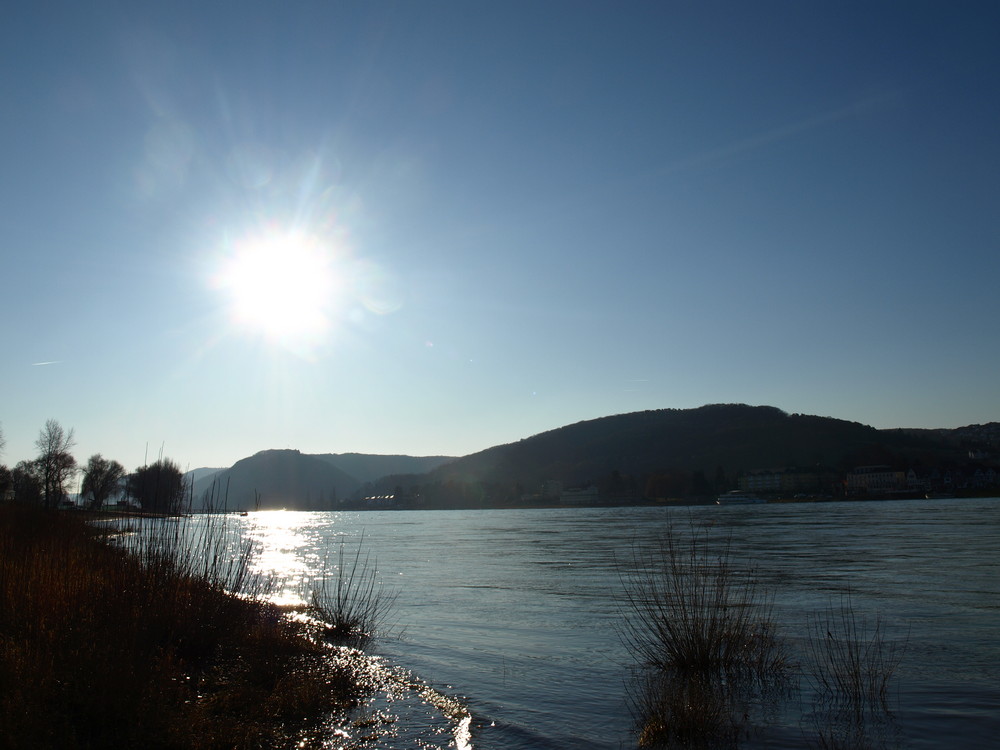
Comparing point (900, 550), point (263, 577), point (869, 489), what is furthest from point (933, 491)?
point (263, 577)

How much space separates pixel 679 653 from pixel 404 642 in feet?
22.5

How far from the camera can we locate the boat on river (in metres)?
169

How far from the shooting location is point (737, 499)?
173 m

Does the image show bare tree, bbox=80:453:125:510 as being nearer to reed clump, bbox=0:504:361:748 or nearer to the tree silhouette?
the tree silhouette

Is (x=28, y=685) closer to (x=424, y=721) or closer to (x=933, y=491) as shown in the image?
(x=424, y=721)

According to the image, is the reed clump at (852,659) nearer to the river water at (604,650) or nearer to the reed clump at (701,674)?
the river water at (604,650)

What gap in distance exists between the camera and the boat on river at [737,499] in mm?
169125

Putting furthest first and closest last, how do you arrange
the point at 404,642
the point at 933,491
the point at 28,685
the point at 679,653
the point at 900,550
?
the point at 933,491 → the point at 900,550 → the point at 404,642 → the point at 679,653 → the point at 28,685

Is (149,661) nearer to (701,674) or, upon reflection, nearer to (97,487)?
(701,674)

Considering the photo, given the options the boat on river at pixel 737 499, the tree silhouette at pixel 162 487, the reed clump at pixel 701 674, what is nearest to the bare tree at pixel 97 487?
the tree silhouette at pixel 162 487

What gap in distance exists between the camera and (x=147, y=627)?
10.5m

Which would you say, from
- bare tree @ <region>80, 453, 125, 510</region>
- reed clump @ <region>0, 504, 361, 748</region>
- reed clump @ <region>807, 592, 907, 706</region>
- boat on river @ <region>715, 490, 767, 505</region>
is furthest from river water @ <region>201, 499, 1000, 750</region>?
boat on river @ <region>715, 490, 767, 505</region>

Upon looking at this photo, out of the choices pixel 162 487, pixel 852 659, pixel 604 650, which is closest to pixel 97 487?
pixel 162 487

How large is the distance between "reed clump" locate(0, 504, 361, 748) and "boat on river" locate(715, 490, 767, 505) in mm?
167159
